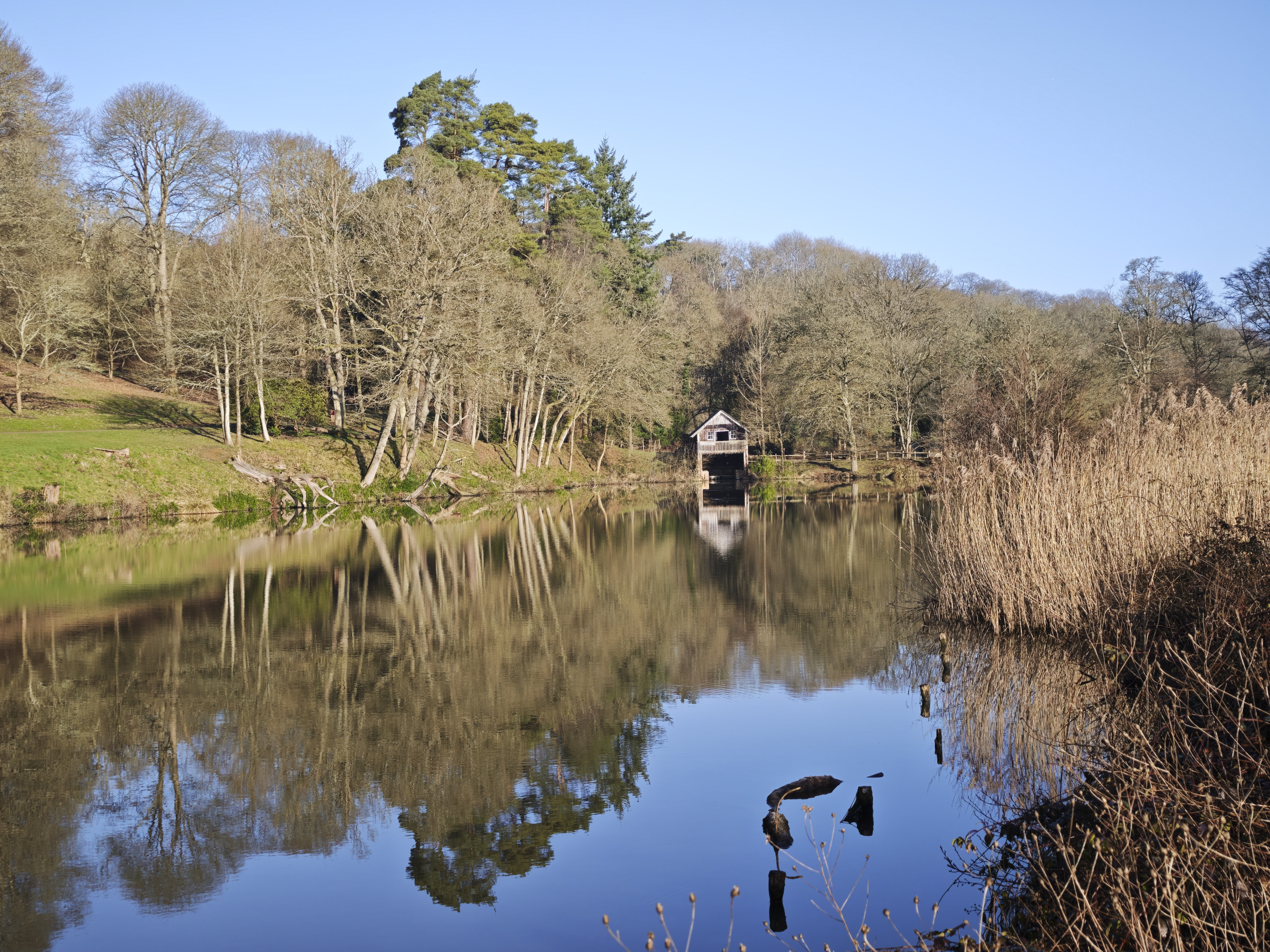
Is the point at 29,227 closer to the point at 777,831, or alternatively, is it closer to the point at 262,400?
the point at 262,400

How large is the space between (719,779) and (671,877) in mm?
1835

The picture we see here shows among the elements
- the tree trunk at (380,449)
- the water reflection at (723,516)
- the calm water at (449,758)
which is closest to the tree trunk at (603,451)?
the water reflection at (723,516)

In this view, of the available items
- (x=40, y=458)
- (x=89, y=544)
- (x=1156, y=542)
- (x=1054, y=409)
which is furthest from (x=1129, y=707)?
(x=40, y=458)

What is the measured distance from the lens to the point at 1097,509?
35.0 ft

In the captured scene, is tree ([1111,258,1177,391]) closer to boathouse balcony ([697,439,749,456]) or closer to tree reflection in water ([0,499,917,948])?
boathouse balcony ([697,439,749,456])

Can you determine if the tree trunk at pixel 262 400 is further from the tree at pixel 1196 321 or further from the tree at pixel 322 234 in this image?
the tree at pixel 1196 321

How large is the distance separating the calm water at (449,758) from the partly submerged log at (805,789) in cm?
11

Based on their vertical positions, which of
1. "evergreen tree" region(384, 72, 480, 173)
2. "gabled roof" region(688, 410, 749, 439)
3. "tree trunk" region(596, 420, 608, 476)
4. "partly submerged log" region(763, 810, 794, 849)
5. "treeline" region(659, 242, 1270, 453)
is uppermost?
"evergreen tree" region(384, 72, 480, 173)

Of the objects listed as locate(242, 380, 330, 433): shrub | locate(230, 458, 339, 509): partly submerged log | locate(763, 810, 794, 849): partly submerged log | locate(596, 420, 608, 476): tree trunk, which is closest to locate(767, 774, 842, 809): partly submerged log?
locate(763, 810, 794, 849): partly submerged log

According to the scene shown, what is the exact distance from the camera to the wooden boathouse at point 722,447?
5612 cm

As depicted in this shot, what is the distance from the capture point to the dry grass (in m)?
9.95

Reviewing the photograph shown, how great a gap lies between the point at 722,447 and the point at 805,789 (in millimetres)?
49259

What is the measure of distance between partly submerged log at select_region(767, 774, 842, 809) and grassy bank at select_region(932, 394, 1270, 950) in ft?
4.68

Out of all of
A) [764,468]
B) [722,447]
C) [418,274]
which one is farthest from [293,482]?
[764,468]
